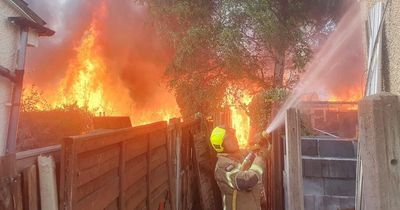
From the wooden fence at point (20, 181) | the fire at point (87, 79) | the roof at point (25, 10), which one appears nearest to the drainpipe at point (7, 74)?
the roof at point (25, 10)

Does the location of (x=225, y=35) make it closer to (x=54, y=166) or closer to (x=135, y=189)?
(x=135, y=189)

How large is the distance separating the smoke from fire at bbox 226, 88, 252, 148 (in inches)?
118

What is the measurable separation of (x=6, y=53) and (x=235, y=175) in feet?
13.3

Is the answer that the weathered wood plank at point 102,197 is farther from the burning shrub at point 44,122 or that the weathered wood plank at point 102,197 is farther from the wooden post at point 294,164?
the burning shrub at point 44,122

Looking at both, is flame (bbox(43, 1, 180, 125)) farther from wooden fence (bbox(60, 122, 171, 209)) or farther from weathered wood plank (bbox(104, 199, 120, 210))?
weathered wood plank (bbox(104, 199, 120, 210))

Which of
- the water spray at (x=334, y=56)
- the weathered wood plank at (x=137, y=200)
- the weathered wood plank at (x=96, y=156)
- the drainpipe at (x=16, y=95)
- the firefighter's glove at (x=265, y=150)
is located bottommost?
the weathered wood plank at (x=137, y=200)

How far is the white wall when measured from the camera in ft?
15.5

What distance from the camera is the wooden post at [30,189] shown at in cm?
180

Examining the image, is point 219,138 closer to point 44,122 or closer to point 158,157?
point 158,157

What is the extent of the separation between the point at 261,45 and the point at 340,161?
662 cm

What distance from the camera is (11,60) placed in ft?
16.0

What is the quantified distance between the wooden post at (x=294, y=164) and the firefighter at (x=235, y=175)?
3.08ft

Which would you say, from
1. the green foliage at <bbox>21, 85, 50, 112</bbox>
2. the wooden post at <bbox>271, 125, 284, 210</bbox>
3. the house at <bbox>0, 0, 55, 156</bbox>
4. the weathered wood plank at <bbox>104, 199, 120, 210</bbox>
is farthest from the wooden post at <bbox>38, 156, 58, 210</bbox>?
the green foliage at <bbox>21, 85, 50, 112</bbox>

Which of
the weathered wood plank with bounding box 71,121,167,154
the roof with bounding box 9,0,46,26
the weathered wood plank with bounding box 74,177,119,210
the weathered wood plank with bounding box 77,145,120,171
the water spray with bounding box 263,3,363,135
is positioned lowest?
the weathered wood plank with bounding box 74,177,119,210
